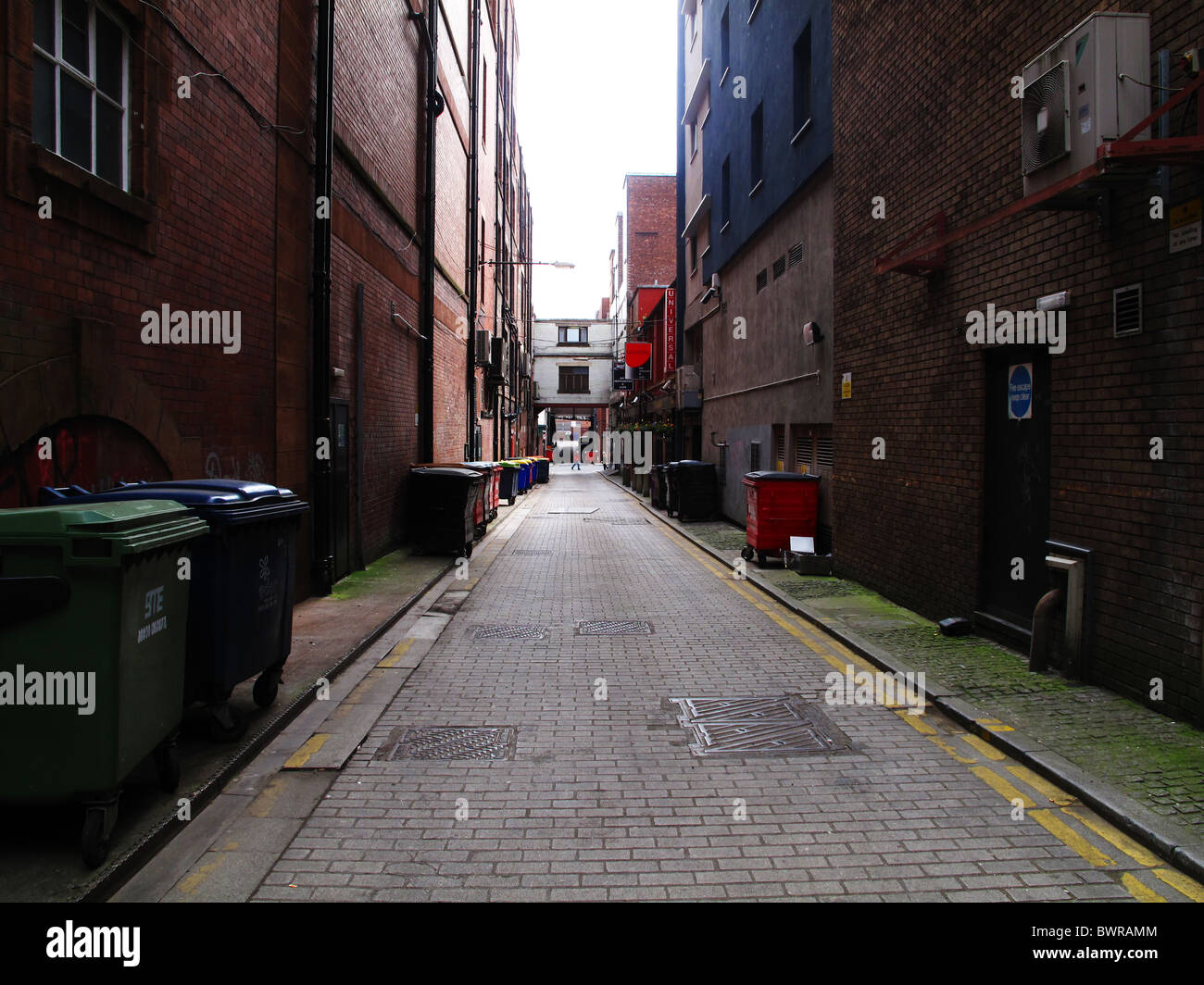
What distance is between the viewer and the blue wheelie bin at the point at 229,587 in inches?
190

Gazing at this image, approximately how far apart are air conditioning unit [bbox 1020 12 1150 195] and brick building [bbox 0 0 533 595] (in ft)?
21.3

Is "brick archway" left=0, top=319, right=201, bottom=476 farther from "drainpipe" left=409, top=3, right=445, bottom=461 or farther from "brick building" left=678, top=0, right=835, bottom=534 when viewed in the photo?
"drainpipe" left=409, top=3, right=445, bottom=461

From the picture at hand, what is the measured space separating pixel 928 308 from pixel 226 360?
22.8 feet

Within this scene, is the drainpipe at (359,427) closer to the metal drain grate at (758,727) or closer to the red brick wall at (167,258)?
the red brick wall at (167,258)

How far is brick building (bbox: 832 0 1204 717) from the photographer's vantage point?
5.45 meters

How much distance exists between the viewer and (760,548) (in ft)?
42.5

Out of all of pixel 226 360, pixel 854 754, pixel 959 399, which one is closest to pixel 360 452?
Answer: pixel 226 360

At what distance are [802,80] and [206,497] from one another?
13462mm

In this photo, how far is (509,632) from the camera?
867 centimetres

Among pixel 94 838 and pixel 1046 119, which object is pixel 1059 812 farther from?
pixel 1046 119

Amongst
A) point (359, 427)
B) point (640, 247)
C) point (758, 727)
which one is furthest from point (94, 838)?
point (640, 247)

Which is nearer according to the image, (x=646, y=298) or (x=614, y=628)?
(x=614, y=628)

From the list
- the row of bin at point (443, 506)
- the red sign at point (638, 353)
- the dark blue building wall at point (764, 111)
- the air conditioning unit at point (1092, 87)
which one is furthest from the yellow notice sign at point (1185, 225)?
the red sign at point (638, 353)

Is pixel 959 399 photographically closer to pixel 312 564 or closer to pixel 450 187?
pixel 312 564
